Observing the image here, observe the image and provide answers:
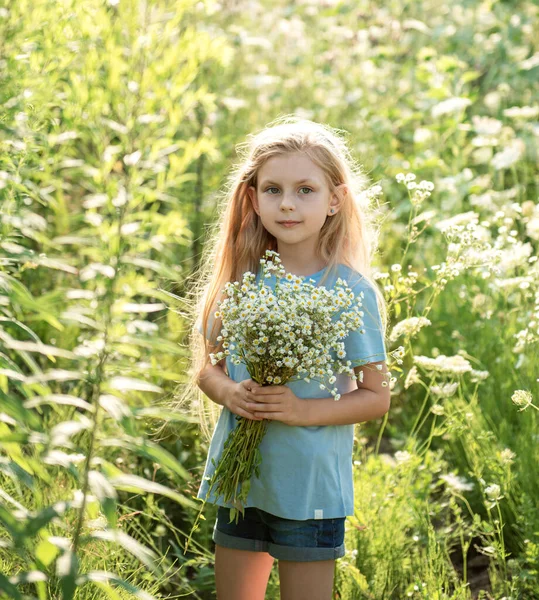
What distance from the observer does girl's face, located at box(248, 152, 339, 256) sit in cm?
215

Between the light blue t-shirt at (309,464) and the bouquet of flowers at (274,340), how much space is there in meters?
0.04

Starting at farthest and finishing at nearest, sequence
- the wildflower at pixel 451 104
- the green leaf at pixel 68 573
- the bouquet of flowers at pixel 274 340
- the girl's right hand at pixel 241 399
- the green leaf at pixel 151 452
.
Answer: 1. the wildflower at pixel 451 104
2. the girl's right hand at pixel 241 399
3. the bouquet of flowers at pixel 274 340
4. the green leaf at pixel 151 452
5. the green leaf at pixel 68 573

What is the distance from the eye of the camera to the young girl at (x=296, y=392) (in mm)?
2055

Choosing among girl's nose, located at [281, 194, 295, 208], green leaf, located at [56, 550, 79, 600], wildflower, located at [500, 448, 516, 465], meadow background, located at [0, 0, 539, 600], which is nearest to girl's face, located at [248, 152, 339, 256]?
girl's nose, located at [281, 194, 295, 208]

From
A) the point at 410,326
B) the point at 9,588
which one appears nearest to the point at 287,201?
the point at 410,326

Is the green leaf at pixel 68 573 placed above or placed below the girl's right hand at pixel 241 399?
below

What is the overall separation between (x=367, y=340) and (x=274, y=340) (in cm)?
29

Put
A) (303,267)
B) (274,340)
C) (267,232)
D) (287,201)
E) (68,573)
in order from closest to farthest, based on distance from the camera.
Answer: (68,573) → (274,340) → (287,201) → (303,267) → (267,232)

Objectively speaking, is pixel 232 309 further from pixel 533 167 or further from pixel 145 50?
pixel 533 167

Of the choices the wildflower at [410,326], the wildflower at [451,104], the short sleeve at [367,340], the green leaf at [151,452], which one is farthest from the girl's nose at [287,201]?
the wildflower at [451,104]

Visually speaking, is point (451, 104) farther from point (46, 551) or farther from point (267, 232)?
point (46, 551)

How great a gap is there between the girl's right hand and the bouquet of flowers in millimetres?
23

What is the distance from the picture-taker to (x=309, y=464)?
207 centimetres

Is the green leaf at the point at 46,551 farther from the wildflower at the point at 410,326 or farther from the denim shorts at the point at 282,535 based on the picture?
the wildflower at the point at 410,326
